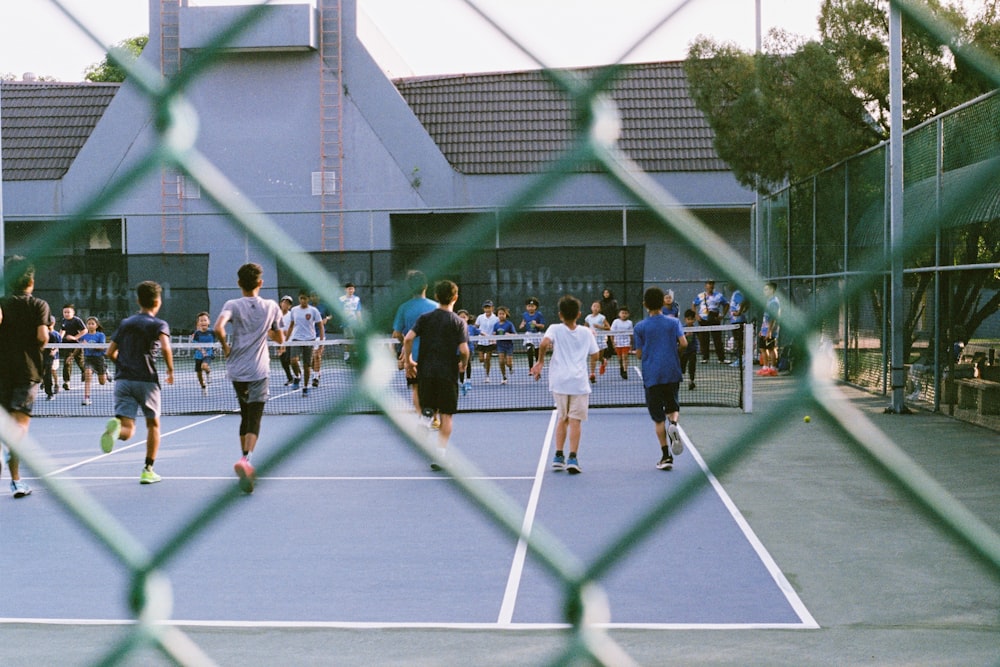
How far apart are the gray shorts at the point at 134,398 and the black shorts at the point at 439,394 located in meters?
1.86

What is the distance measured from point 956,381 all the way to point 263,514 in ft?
25.1

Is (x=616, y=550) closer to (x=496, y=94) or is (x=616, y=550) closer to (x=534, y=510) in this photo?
(x=496, y=94)

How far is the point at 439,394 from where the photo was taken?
764cm

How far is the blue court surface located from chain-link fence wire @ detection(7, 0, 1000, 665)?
1.77m

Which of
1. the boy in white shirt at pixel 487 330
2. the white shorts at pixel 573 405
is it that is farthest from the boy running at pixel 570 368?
the boy in white shirt at pixel 487 330

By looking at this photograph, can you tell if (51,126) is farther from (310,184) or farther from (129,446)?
(310,184)

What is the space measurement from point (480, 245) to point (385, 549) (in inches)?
194

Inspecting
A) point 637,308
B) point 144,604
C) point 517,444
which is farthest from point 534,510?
point 637,308

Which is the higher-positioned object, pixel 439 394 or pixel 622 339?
pixel 622 339

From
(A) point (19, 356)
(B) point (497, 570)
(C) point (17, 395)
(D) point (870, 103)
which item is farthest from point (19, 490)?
(D) point (870, 103)

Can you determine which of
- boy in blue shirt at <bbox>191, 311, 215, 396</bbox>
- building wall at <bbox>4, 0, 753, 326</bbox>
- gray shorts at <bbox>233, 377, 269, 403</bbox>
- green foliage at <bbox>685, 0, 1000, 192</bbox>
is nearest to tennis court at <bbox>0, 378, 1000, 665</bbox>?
gray shorts at <bbox>233, 377, 269, 403</bbox>

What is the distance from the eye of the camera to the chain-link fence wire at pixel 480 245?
1.04 metres

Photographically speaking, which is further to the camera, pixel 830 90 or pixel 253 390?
pixel 830 90

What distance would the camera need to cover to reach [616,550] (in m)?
1.15
